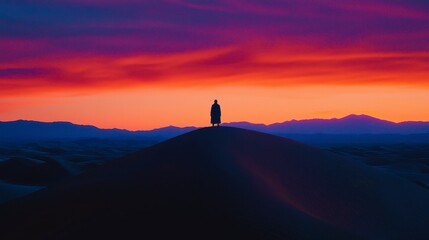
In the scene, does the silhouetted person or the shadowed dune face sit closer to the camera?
the shadowed dune face

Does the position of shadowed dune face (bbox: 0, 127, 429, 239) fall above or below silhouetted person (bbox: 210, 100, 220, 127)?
below

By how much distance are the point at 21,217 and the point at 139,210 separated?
2.63 m

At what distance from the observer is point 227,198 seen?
7.77 m

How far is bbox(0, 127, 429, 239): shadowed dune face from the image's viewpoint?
270 inches

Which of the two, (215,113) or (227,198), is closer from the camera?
(227,198)

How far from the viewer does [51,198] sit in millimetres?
9445

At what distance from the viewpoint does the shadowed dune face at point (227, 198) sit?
6867mm

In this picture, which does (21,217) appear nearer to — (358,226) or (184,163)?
(184,163)

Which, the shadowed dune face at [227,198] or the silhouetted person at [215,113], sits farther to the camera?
the silhouetted person at [215,113]

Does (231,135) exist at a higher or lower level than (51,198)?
higher

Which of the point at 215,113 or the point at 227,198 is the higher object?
the point at 215,113

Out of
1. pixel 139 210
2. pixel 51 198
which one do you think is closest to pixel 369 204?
pixel 139 210

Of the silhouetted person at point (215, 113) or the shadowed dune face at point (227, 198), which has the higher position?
the silhouetted person at point (215, 113)

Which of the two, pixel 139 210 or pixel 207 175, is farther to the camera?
pixel 207 175
